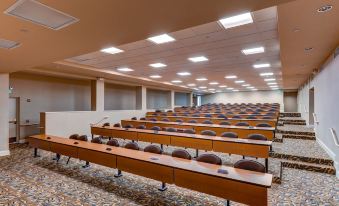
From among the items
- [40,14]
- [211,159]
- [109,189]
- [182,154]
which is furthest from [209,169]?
[40,14]

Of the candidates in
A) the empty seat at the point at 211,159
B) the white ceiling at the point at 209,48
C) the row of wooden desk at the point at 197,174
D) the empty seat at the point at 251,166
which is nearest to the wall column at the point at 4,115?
the white ceiling at the point at 209,48

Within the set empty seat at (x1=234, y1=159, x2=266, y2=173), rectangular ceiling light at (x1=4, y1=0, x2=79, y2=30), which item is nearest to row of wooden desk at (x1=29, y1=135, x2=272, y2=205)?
empty seat at (x1=234, y1=159, x2=266, y2=173)

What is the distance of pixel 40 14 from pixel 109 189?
329 cm

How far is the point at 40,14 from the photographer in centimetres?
265

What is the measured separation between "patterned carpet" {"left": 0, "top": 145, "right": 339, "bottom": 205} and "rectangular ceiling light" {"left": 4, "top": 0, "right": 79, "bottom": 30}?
2.98 metres

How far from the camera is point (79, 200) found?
3.53 metres

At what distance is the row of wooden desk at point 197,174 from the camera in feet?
8.11

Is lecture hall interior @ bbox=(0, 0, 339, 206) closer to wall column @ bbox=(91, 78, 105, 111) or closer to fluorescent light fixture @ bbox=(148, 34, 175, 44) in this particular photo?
fluorescent light fixture @ bbox=(148, 34, 175, 44)

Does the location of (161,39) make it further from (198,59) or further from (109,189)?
(109,189)

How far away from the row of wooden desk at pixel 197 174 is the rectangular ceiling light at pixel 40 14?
8.34 ft

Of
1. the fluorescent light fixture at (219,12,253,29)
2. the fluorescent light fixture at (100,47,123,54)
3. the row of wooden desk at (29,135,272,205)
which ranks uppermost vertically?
the fluorescent light fixture at (219,12,253,29)

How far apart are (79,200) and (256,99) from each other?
78.3ft

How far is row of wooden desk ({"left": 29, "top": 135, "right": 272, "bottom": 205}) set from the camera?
2471 millimetres

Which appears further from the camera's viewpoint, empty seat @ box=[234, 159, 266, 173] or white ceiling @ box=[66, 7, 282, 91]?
white ceiling @ box=[66, 7, 282, 91]
